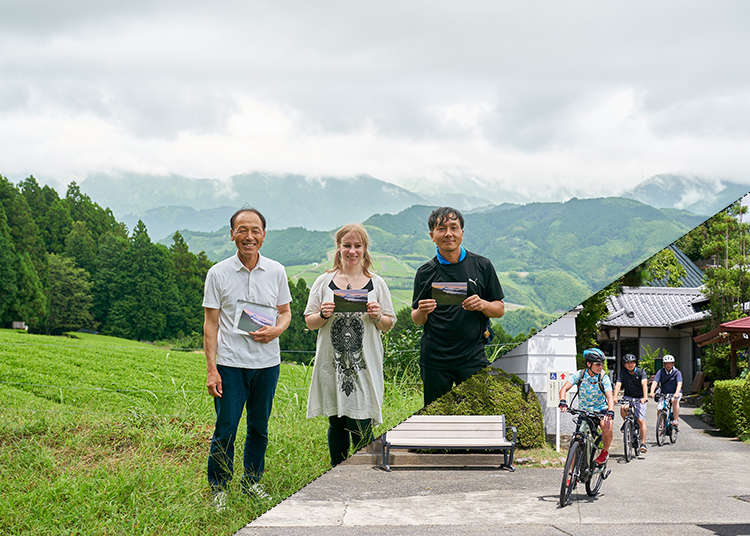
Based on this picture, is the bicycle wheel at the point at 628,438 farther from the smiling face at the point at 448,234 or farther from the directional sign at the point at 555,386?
the smiling face at the point at 448,234

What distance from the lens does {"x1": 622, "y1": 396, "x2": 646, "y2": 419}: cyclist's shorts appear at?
179 cm

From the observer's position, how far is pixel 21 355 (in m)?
2.33

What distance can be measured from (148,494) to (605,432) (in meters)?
1.44

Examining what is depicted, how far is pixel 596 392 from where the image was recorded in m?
1.78

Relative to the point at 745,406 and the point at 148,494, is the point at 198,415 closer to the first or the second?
the point at 148,494

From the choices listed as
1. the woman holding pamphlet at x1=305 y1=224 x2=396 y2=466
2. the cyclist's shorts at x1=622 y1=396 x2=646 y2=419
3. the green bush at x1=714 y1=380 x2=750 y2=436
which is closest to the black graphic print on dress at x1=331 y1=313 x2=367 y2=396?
the woman holding pamphlet at x1=305 y1=224 x2=396 y2=466

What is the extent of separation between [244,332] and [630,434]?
112 cm

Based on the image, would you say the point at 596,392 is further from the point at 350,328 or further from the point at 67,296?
the point at 67,296

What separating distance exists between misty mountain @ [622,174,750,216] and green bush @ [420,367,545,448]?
0.65 meters

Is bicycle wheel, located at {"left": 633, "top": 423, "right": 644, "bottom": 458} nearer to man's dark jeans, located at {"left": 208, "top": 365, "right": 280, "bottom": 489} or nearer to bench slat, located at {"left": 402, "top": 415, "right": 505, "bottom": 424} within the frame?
bench slat, located at {"left": 402, "top": 415, "right": 505, "bottom": 424}

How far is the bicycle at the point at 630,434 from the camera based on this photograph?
5.92ft

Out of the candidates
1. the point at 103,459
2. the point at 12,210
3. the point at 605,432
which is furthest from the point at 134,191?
the point at 605,432

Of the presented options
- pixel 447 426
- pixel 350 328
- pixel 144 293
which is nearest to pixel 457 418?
pixel 447 426

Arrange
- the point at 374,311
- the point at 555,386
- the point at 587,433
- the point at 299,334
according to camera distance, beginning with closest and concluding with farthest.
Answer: the point at 587,433, the point at 555,386, the point at 374,311, the point at 299,334
